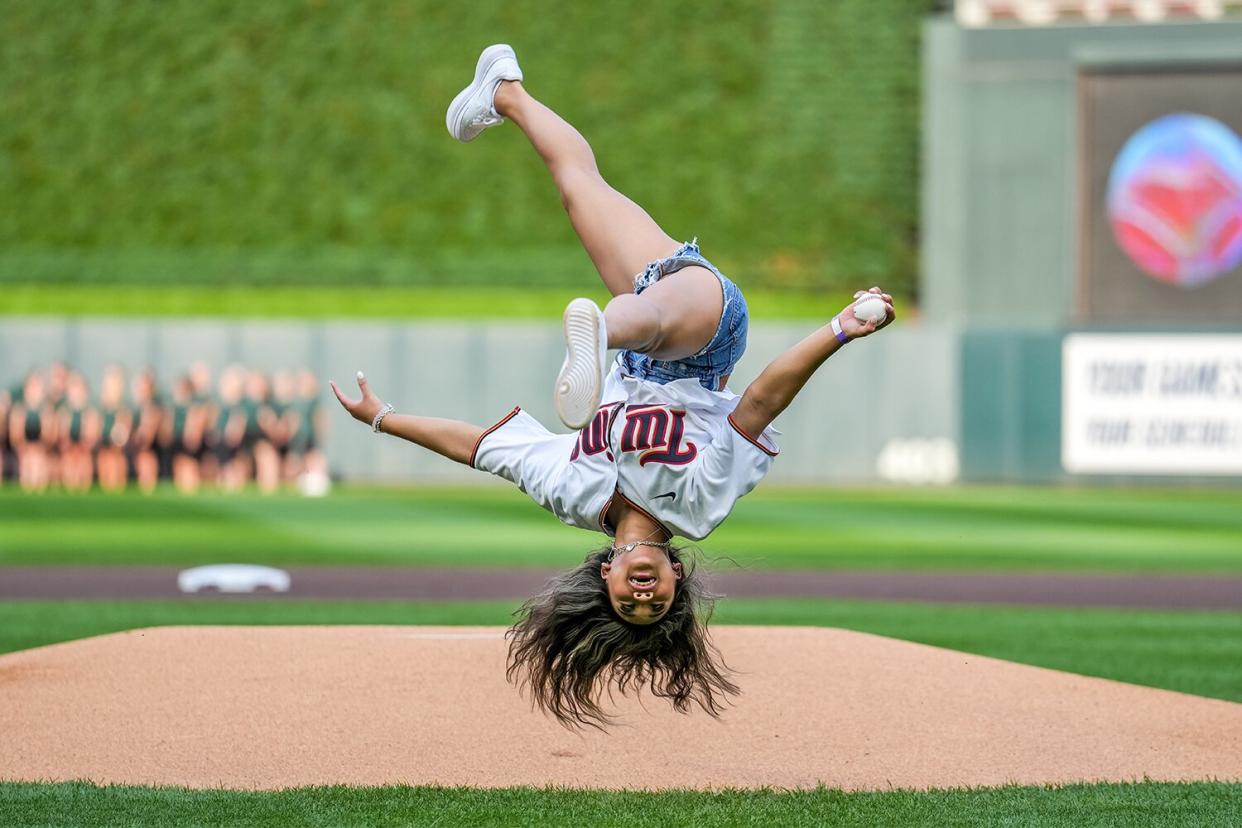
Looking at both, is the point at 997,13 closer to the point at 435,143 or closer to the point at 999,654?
the point at 435,143

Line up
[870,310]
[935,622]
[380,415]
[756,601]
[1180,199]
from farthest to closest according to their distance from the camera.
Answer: [1180,199]
[756,601]
[935,622]
[380,415]
[870,310]

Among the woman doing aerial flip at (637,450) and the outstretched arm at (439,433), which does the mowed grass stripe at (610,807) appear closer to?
the woman doing aerial flip at (637,450)

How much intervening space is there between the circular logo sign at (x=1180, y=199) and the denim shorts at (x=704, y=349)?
1780 centimetres

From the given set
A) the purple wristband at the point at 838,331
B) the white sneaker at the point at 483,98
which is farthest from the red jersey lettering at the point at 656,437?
the white sneaker at the point at 483,98

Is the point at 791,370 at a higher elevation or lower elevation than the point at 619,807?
higher

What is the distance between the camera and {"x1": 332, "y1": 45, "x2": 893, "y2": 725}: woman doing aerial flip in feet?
19.1

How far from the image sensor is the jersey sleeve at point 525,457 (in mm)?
6148

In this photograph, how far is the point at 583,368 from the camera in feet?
17.7

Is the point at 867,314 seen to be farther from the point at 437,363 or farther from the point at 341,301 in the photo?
the point at 341,301

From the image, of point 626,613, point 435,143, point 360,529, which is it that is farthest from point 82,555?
point 435,143

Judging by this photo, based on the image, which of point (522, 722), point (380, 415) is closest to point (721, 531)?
point (522, 722)

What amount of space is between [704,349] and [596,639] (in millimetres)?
1084

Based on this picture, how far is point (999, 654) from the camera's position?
372 inches

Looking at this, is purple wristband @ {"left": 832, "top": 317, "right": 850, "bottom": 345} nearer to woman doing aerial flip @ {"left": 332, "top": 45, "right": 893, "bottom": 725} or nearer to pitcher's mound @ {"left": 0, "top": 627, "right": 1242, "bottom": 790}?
woman doing aerial flip @ {"left": 332, "top": 45, "right": 893, "bottom": 725}
